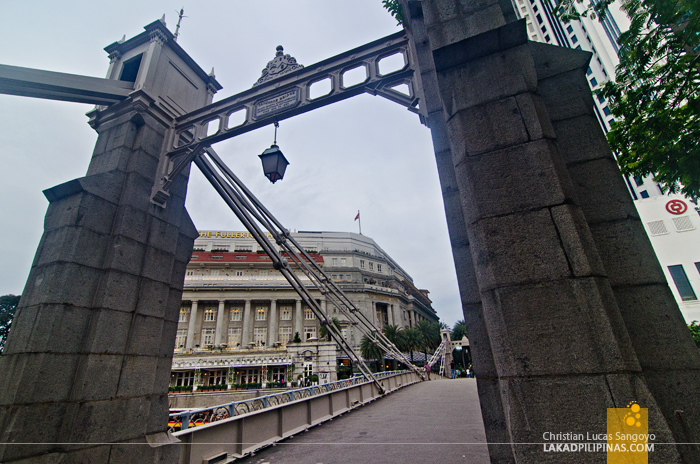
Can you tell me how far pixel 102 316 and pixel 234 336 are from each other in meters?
59.7

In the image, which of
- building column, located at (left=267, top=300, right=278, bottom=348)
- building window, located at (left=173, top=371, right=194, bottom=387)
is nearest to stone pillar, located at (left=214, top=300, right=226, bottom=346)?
building column, located at (left=267, top=300, right=278, bottom=348)

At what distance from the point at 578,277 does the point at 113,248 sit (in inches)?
237

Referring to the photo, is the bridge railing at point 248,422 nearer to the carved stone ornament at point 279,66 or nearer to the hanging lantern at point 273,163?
the hanging lantern at point 273,163

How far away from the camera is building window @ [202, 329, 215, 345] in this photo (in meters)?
57.6

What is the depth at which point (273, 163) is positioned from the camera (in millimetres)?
6109

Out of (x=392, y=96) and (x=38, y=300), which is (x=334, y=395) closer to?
(x=38, y=300)

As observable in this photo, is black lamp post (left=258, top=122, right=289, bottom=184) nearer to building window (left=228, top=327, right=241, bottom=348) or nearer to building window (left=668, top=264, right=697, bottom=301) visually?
building window (left=668, top=264, right=697, bottom=301)

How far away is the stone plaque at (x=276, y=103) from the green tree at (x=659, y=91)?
18.3ft

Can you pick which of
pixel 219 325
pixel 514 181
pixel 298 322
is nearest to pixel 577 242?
pixel 514 181

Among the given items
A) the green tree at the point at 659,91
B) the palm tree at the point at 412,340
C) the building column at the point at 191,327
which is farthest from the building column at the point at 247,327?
the green tree at the point at 659,91

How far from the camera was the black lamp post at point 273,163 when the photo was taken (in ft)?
19.9

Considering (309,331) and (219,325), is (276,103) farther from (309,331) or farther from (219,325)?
(309,331)

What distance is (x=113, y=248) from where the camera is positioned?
5.09m

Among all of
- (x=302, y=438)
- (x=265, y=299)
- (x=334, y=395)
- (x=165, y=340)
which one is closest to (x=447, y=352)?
(x=265, y=299)
